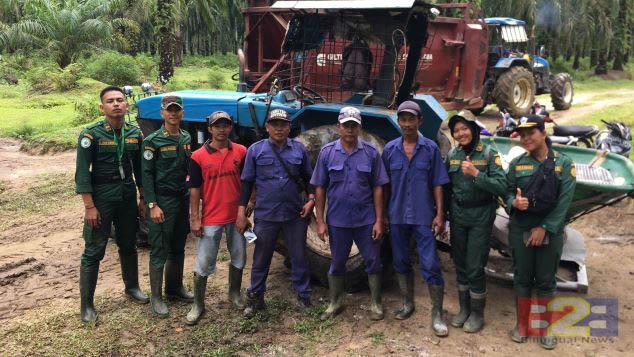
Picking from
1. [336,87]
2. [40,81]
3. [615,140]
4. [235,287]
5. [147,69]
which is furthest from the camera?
[147,69]

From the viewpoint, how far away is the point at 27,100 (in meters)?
17.0

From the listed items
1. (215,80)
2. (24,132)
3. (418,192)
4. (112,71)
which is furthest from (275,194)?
(112,71)

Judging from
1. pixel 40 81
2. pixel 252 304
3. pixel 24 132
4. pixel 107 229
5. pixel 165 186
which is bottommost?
pixel 24 132

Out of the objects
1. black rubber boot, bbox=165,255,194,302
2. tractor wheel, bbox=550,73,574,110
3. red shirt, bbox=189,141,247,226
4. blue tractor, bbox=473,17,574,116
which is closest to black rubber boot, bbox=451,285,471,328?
red shirt, bbox=189,141,247,226

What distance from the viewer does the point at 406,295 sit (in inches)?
165

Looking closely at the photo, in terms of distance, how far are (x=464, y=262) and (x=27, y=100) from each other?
1679 centimetres

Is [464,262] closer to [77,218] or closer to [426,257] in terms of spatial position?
[426,257]

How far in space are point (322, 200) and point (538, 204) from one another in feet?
5.00

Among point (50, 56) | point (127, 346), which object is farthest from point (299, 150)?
point (50, 56)

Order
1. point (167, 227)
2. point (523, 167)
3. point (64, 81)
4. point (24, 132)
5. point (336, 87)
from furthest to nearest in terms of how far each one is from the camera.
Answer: point (64, 81) → point (24, 132) → point (336, 87) → point (167, 227) → point (523, 167)

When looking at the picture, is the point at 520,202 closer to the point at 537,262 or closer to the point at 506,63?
Result: the point at 537,262

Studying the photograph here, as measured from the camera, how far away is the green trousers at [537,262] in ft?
12.2

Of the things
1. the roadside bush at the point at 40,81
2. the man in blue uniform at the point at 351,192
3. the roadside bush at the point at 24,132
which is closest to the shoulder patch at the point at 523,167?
the man in blue uniform at the point at 351,192

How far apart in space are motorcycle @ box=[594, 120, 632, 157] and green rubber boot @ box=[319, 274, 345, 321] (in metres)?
5.16
